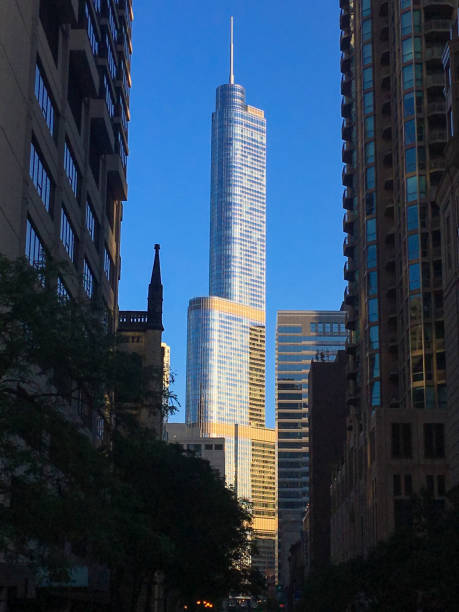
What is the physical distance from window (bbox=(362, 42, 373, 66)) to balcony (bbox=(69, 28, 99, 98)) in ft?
230

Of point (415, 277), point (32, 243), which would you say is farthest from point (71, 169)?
point (415, 277)

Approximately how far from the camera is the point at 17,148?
141ft

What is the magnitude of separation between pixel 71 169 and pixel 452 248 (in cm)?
2332

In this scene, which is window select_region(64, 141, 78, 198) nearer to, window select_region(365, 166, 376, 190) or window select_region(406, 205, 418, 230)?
window select_region(406, 205, 418, 230)

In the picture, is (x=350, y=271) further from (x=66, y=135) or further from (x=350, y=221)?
(x=66, y=135)

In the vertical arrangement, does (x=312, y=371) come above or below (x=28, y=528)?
above

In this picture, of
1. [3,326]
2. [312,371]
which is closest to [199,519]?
[3,326]

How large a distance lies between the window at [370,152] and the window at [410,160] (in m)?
8.98

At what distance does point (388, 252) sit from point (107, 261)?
50.3 m

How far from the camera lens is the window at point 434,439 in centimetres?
10150

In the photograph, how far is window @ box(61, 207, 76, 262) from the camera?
184ft

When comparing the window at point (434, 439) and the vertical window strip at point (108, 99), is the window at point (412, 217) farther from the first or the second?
the vertical window strip at point (108, 99)

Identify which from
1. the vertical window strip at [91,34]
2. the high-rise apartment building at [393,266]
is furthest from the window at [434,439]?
the vertical window strip at [91,34]

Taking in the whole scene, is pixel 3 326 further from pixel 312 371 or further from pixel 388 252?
pixel 312 371
